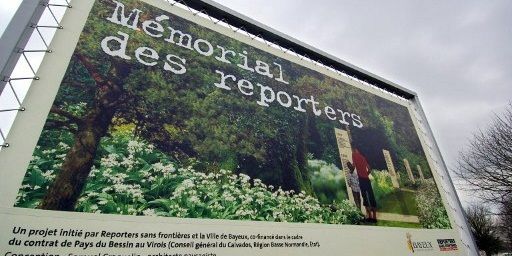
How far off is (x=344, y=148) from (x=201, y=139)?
277 centimetres

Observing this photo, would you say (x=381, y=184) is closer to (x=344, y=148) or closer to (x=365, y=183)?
(x=365, y=183)

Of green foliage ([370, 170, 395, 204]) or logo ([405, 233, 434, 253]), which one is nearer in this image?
logo ([405, 233, 434, 253])

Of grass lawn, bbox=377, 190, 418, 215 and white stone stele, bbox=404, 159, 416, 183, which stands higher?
white stone stele, bbox=404, 159, 416, 183

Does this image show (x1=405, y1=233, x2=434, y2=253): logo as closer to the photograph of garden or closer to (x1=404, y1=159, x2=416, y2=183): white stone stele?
the photograph of garden

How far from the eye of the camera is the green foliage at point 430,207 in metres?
5.69

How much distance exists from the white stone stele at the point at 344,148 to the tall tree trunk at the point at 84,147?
3.61 metres

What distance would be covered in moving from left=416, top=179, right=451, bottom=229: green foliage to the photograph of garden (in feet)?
0.10

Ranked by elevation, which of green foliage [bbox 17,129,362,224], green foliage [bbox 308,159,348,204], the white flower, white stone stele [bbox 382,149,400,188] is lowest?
the white flower

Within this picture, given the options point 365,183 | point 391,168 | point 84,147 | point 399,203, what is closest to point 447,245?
point 399,203

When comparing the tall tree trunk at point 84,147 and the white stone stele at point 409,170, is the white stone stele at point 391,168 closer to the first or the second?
the white stone stele at point 409,170

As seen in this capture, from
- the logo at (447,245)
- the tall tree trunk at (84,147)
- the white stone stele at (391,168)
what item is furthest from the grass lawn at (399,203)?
the tall tree trunk at (84,147)

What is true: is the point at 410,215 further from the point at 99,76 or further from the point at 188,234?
the point at 99,76

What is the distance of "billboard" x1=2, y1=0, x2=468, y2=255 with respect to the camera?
277 centimetres

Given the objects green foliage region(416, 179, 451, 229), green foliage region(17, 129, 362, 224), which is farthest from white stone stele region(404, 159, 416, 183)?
green foliage region(17, 129, 362, 224)
